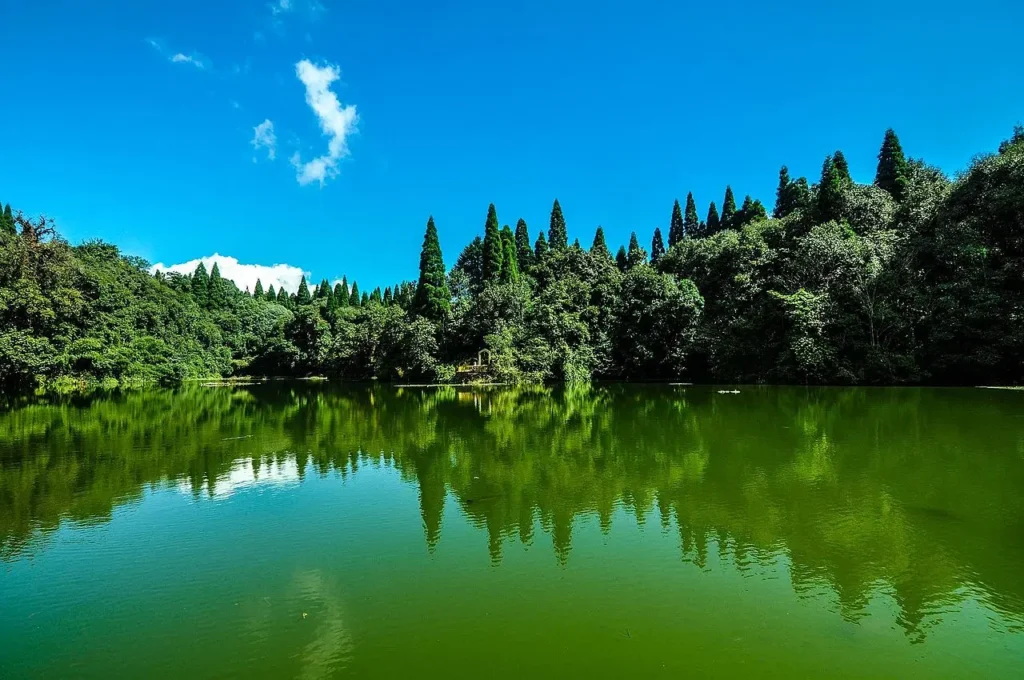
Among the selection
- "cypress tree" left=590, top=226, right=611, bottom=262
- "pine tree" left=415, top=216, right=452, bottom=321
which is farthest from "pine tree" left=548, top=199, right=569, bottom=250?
"pine tree" left=415, top=216, right=452, bottom=321

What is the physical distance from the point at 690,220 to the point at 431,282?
138ft

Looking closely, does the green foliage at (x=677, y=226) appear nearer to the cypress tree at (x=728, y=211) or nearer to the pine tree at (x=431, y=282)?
the cypress tree at (x=728, y=211)

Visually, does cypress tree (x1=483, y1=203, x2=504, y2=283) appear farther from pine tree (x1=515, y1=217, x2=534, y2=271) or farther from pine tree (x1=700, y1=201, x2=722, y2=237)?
pine tree (x1=700, y1=201, x2=722, y2=237)

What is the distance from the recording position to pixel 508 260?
52000mm

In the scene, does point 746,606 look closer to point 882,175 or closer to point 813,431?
point 813,431

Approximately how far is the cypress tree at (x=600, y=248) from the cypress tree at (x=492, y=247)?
8855mm

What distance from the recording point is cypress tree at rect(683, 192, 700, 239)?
7150 centimetres

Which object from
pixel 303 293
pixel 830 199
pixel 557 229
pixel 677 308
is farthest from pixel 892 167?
pixel 303 293

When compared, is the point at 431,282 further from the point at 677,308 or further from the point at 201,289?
the point at 201,289

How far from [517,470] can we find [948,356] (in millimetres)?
28678

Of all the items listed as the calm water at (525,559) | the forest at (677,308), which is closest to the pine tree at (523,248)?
the forest at (677,308)

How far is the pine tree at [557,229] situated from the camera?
6681 centimetres

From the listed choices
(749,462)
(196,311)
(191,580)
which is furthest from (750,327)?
(196,311)

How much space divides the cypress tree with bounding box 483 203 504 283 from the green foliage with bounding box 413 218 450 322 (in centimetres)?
580
